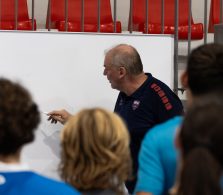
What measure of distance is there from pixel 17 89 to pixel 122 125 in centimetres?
35

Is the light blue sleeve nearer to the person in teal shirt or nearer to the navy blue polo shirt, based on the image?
the person in teal shirt

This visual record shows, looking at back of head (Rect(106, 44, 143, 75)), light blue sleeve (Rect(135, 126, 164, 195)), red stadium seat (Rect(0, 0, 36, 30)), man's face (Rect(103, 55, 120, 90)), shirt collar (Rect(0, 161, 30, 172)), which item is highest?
red stadium seat (Rect(0, 0, 36, 30))

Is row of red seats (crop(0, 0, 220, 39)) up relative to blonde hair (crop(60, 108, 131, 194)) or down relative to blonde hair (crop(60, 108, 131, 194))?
up

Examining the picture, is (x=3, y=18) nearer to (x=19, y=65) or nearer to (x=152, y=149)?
(x=19, y=65)

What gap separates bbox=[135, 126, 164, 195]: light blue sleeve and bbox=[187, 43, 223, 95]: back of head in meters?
0.22

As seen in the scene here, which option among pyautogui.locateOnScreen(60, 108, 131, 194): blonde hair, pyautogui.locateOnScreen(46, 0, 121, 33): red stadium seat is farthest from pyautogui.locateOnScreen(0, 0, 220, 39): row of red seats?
pyautogui.locateOnScreen(60, 108, 131, 194): blonde hair

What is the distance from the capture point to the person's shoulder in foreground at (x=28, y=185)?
1.61 m

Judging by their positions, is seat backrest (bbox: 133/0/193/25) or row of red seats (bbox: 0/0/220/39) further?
seat backrest (bbox: 133/0/193/25)

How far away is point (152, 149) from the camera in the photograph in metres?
2.04

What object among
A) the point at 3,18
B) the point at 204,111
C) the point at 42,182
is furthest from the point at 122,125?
the point at 3,18

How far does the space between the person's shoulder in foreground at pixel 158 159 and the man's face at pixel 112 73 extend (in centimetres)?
154

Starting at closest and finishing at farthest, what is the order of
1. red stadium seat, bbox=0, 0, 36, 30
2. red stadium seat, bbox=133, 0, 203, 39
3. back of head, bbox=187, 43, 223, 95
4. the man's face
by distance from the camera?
back of head, bbox=187, 43, 223, 95
the man's face
red stadium seat, bbox=0, 0, 36, 30
red stadium seat, bbox=133, 0, 203, 39

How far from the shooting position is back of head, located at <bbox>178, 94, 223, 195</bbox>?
1.28 metres

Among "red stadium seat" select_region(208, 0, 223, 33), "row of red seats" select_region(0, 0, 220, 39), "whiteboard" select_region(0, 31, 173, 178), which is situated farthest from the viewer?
"red stadium seat" select_region(208, 0, 223, 33)
